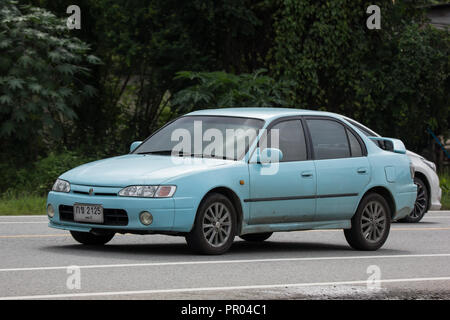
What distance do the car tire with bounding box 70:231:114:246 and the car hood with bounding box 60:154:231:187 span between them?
874mm

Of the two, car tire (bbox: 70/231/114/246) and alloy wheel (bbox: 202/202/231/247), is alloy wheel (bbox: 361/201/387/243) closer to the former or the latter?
alloy wheel (bbox: 202/202/231/247)

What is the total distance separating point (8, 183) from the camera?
2236 centimetres

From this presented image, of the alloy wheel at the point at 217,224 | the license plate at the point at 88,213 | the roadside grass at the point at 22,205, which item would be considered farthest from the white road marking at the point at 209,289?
the roadside grass at the point at 22,205

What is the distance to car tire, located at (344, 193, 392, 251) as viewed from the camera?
12836mm

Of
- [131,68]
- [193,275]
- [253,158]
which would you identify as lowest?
[193,275]

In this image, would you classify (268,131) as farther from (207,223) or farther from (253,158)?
(207,223)

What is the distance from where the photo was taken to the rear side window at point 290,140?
12305mm

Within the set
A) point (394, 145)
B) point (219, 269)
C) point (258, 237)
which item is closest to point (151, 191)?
point (219, 269)

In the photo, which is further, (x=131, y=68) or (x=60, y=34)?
A: (x=131, y=68)

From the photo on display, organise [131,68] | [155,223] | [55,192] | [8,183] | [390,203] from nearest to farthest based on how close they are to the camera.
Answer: [155,223] < [55,192] < [390,203] < [8,183] < [131,68]

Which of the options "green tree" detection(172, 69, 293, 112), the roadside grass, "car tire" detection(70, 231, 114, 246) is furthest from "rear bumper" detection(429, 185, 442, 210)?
"car tire" detection(70, 231, 114, 246)

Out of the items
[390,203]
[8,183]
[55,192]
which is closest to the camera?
[55,192]

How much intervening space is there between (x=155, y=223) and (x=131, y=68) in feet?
57.3

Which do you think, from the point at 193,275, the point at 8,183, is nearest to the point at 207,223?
the point at 193,275
